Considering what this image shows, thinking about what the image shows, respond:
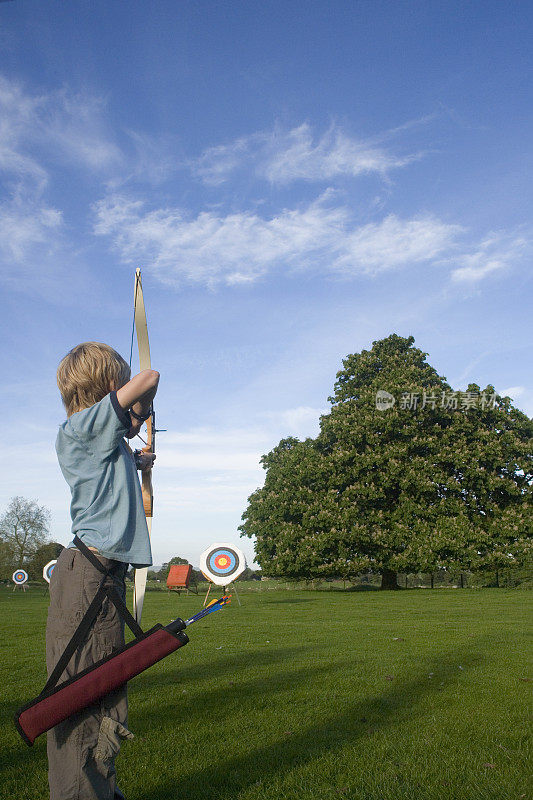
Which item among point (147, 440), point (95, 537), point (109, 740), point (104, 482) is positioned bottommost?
point (109, 740)

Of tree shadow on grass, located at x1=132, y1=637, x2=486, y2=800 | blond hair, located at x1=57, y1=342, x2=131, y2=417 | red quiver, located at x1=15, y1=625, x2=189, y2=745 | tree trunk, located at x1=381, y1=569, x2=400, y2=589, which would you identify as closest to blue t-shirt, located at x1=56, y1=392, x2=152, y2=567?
blond hair, located at x1=57, y1=342, x2=131, y2=417

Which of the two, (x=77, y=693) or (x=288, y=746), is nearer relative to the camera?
(x=77, y=693)

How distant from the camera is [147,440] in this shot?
3400 mm

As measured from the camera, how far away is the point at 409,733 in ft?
14.6

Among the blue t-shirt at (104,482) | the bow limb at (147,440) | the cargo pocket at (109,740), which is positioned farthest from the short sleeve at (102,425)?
the cargo pocket at (109,740)

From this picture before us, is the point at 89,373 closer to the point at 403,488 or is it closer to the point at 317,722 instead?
the point at 317,722

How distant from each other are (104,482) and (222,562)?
19.8 meters

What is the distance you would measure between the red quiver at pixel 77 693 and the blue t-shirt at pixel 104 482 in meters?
0.38

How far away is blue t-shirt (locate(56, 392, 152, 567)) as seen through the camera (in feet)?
8.05

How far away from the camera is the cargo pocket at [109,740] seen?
233 cm

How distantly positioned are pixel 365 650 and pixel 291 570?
17.5m

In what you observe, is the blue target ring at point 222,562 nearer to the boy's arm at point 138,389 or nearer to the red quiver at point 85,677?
the red quiver at point 85,677

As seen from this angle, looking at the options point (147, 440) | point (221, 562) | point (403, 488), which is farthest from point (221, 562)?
point (147, 440)

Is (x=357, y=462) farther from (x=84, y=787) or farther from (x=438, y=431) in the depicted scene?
(x=84, y=787)
